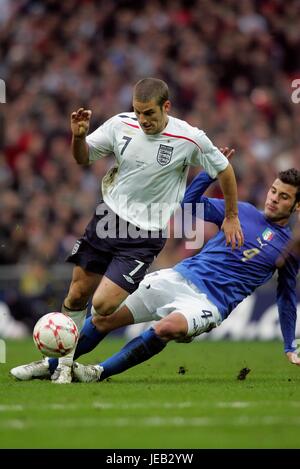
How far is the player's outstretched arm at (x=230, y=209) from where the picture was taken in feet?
26.8

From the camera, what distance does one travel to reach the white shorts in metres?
8.20

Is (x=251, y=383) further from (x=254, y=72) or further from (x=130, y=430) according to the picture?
(x=254, y=72)

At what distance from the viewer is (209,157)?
8.23 m

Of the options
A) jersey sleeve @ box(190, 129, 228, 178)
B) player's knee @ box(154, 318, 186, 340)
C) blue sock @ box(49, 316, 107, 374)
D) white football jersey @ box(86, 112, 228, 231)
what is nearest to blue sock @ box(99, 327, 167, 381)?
player's knee @ box(154, 318, 186, 340)

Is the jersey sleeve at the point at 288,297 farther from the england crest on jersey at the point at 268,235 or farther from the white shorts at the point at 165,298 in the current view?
the white shorts at the point at 165,298

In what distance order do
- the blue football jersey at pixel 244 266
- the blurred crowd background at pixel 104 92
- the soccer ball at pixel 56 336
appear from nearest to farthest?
the soccer ball at pixel 56 336
the blue football jersey at pixel 244 266
the blurred crowd background at pixel 104 92

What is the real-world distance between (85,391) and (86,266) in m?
1.33

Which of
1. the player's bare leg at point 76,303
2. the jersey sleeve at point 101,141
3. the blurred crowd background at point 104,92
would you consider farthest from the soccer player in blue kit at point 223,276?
the blurred crowd background at point 104,92

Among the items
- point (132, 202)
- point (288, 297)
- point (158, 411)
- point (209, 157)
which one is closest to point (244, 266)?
point (288, 297)

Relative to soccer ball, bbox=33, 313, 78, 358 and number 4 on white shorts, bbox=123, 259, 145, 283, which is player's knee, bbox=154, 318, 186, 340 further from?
soccer ball, bbox=33, 313, 78, 358

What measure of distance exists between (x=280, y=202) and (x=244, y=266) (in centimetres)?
62

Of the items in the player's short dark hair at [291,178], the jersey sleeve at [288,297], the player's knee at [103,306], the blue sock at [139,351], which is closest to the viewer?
the blue sock at [139,351]

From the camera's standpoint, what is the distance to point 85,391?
24.1ft
